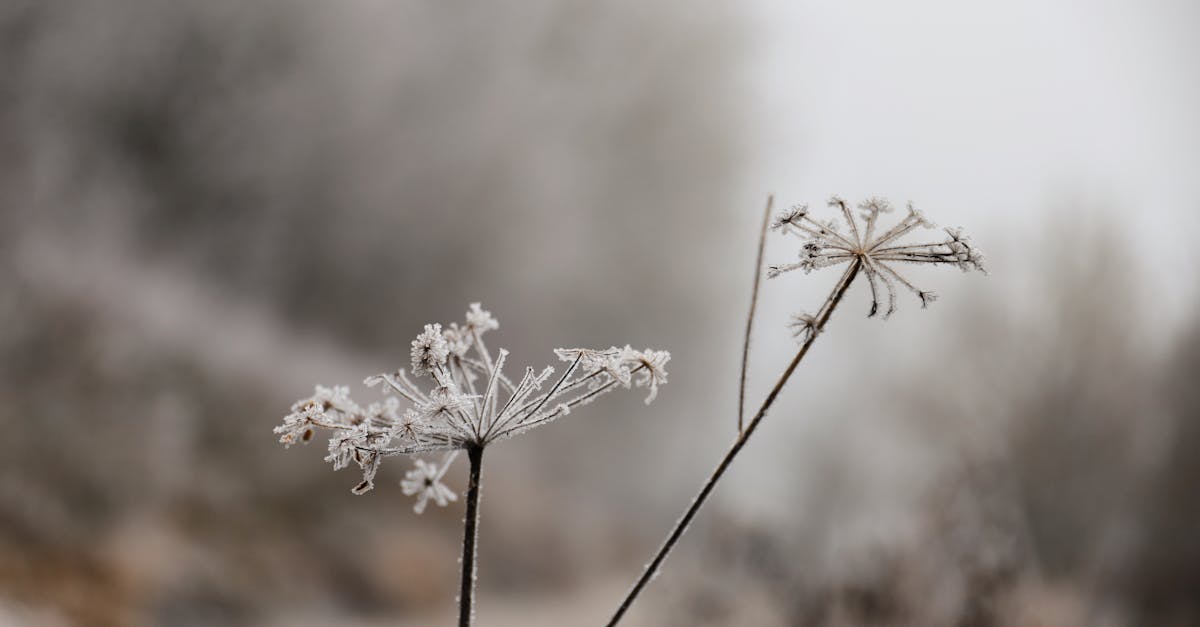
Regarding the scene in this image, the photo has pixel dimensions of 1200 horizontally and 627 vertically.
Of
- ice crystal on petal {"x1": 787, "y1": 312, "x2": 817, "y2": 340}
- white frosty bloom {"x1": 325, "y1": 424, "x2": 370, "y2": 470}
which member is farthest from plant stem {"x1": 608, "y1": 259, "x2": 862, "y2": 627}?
white frosty bloom {"x1": 325, "y1": 424, "x2": 370, "y2": 470}

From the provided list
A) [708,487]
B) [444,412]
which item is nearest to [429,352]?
[444,412]

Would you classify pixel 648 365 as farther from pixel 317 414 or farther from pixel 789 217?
pixel 317 414

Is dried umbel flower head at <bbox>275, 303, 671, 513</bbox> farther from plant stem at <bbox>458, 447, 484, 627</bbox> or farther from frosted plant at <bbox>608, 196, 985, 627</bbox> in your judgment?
frosted plant at <bbox>608, 196, 985, 627</bbox>

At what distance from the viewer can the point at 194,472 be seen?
19.0 feet

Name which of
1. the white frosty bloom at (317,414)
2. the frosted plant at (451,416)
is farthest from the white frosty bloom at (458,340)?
the white frosty bloom at (317,414)

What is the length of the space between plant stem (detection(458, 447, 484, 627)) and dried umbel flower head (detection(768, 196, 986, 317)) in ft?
1.39

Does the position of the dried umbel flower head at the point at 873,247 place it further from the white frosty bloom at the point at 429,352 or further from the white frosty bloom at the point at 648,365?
the white frosty bloom at the point at 429,352

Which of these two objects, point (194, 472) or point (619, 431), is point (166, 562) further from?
point (619, 431)

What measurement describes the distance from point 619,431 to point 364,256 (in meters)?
4.57

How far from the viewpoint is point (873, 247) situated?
0.88 metres

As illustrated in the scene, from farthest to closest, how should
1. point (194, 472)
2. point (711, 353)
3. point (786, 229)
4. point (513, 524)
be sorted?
point (711, 353) < point (513, 524) < point (194, 472) < point (786, 229)

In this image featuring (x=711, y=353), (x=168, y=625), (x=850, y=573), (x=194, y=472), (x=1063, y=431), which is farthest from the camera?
(x=711, y=353)

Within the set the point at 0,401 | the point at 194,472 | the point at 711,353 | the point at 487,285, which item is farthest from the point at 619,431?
the point at 0,401

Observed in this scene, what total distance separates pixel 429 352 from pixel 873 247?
1.88 ft
